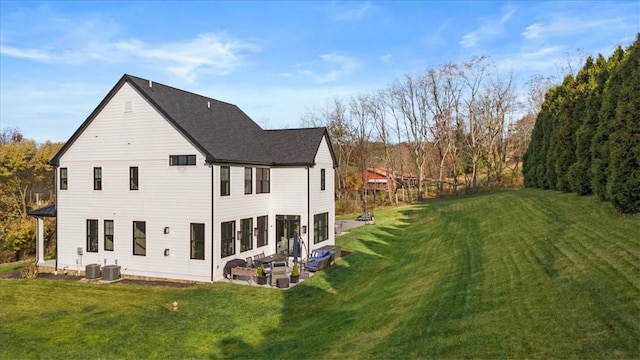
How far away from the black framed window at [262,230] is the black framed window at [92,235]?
26.0 ft

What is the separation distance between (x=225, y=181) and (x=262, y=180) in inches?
136

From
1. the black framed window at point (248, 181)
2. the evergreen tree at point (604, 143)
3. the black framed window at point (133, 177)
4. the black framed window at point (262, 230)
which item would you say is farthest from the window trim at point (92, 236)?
the evergreen tree at point (604, 143)

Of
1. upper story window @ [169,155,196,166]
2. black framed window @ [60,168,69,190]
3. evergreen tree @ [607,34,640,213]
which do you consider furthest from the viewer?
black framed window @ [60,168,69,190]

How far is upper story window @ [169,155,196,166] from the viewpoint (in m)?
18.5

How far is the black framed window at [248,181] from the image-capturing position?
20.8 m

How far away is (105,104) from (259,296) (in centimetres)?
1218

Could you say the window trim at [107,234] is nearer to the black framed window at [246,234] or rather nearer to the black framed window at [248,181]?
the black framed window at [246,234]

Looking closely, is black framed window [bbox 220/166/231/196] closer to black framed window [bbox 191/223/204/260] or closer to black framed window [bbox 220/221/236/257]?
black framed window [bbox 220/221/236/257]

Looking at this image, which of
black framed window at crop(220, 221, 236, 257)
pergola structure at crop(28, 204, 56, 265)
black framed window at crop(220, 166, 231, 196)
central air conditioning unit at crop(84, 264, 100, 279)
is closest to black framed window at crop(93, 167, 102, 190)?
pergola structure at crop(28, 204, 56, 265)

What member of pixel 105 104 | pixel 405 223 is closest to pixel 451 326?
pixel 105 104

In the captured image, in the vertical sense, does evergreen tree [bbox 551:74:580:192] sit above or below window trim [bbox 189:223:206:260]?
above

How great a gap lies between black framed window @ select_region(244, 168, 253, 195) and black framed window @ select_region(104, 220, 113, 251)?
664cm

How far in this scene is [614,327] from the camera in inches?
292

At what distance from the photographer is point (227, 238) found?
19.1 meters
